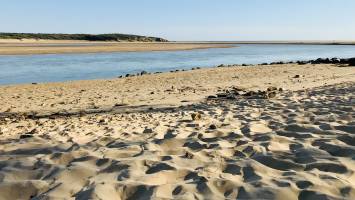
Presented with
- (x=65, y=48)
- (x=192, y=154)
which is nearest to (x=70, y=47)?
(x=65, y=48)

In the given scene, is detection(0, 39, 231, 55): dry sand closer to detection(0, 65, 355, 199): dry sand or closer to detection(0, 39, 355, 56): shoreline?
detection(0, 39, 355, 56): shoreline

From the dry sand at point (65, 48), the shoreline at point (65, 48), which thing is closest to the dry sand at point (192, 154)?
the shoreline at point (65, 48)

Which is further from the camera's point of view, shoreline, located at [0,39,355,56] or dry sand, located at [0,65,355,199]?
shoreline, located at [0,39,355,56]

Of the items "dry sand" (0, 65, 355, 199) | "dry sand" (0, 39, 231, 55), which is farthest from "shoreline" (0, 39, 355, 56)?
"dry sand" (0, 65, 355, 199)

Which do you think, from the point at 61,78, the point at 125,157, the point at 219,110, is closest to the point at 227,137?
the point at 125,157

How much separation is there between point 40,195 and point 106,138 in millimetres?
2238

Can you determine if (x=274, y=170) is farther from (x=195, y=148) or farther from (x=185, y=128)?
(x=185, y=128)

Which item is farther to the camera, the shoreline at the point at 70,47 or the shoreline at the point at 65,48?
the shoreline at the point at 70,47

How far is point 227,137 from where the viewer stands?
613 centimetres

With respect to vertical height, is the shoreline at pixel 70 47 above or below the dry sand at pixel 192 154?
below

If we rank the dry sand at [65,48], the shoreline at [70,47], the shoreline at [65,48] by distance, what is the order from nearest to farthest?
the shoreline at [65,48], the dry sand at [65,48], the shoreline at [70,47]

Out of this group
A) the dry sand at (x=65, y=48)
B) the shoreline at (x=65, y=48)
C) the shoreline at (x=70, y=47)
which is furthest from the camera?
the shoreline at (x=70, y=47)

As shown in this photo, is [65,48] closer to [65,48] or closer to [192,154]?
[65,48]

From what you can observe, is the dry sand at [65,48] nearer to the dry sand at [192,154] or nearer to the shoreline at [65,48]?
the shoreline at [65,48]
